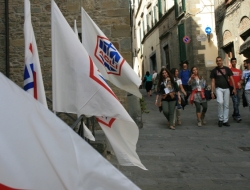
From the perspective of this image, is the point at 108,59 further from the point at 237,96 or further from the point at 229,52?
the point at 229,52

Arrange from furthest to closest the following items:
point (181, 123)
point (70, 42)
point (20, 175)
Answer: point (181, 123)
point (70, 42)
point (20, 175)

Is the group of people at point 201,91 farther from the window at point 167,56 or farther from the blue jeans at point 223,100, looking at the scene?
the window at point 167,56

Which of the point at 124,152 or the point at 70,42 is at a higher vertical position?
the point at 70,42

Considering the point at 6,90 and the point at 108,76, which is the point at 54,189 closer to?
the point at 6,90

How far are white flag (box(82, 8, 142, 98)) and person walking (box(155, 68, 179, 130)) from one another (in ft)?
14.2

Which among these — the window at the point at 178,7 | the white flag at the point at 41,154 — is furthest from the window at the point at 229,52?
the white flag at the point at 41,154

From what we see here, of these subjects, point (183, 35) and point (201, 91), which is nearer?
point (201, 91)

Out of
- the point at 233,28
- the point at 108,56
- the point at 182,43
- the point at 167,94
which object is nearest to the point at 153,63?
the point at 182,43

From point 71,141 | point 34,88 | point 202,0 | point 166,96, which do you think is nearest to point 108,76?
point 34,88

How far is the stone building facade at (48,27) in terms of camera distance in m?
8.86

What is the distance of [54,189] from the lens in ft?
4.97

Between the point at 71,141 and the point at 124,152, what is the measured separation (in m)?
1.40

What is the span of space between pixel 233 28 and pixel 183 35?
424 centimetres

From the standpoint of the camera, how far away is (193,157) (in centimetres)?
584
